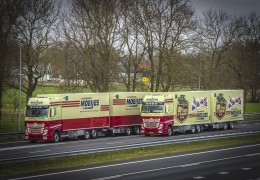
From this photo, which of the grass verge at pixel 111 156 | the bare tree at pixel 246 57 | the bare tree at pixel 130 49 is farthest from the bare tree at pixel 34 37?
the bare tree at pixel 246 57

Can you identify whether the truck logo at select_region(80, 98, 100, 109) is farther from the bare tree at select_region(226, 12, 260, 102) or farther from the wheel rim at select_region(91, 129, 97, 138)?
the bare tree at select_region(226, 12, 260, 102)

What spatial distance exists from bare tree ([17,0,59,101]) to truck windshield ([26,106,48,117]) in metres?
11.5

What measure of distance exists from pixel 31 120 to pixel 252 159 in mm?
17482

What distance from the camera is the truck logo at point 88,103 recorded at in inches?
1626

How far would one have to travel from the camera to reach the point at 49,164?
25922 millimetres

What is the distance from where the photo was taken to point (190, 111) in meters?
45.2

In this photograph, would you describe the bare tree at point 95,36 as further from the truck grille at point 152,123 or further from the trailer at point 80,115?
the truck grille at point 152,123

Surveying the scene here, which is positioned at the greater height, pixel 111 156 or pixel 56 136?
pixel 56 136

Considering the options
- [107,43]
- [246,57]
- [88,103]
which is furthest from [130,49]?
[246,57]

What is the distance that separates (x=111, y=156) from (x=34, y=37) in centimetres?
2634

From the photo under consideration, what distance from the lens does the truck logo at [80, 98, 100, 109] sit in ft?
135

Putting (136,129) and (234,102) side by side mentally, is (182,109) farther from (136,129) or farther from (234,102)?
(234,102)

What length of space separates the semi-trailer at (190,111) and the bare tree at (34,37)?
524 inches

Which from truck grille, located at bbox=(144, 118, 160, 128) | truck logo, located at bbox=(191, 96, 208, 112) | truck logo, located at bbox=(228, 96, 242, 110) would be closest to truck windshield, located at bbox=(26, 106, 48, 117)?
truck grille, located at bbox=(144, 118, 160, 128)
